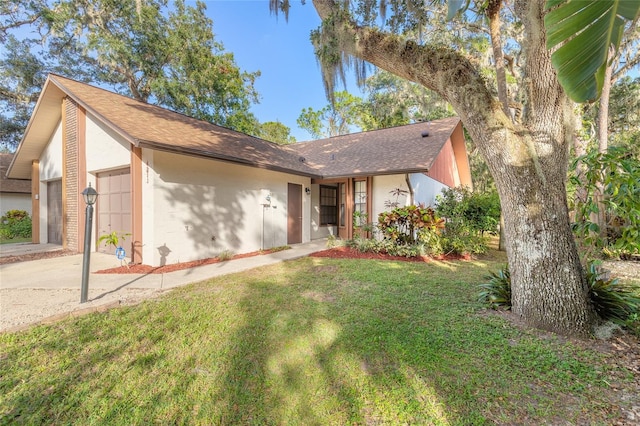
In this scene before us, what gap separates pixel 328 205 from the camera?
11930mm

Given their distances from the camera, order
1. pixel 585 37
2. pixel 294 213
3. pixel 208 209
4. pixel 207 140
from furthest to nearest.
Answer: pixel 294 213, pixel 207 140, pixel 208 209, pixel 585 37

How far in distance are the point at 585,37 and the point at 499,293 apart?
367 cm

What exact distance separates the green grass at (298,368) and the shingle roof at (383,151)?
6198 millimetres

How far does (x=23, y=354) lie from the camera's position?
8.84ft

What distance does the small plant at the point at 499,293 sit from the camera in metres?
3.95

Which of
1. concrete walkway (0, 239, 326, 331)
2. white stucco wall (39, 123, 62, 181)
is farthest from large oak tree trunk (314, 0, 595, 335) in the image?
white stucco wall (39, 123, 62, 181)

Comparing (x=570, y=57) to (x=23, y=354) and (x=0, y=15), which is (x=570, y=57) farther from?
(x=0, y=15)

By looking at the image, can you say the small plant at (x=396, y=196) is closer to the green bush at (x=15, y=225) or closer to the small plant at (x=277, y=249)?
the small plant at (x=277, y=249)

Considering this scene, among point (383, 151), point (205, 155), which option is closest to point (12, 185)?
point (205, 155)

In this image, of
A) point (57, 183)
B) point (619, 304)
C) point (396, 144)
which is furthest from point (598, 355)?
point (57, 183)

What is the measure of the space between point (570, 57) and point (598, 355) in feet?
10.1

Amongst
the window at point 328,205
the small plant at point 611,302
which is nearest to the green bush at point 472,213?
the window at point 328,205

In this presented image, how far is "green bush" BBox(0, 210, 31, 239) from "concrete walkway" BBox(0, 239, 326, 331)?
870cm

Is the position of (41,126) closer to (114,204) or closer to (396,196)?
(114,204)
